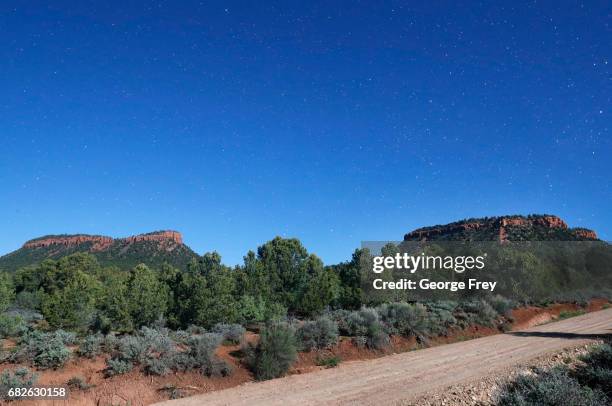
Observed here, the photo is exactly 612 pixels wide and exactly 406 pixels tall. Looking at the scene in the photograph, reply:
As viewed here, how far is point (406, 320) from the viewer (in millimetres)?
22453

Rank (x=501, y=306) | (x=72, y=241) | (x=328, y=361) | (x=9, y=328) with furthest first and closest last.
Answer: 1. (x=72, y=241)
2. (x=501, y=306)
3. (x=9, y=328)
4. (x=328, y=361)

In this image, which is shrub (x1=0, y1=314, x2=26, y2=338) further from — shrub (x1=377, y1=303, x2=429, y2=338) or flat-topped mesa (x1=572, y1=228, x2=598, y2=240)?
flat-topped mesa (x1=572, y1=228, x2=598, y2=240)

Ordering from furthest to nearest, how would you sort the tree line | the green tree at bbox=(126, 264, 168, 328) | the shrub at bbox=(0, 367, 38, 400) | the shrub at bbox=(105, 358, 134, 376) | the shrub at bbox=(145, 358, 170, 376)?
the green tree at bbox=(126, 264, 168, 328), the tree line, the shrub at bbox=(145, 358, 170, 376), the shrub at bbox=(105, 358, 134, 376), the shrub at bbox=(0, 367, 38, 400)

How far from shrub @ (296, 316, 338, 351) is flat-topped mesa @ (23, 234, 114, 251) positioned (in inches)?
4967

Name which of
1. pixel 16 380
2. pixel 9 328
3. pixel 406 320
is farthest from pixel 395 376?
pixel 9 328

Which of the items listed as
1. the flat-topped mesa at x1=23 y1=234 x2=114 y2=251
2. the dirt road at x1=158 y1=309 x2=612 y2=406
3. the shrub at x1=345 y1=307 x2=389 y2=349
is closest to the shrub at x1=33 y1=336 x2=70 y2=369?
the dirt road at x1=158 y1=309 x2=612 y2=406

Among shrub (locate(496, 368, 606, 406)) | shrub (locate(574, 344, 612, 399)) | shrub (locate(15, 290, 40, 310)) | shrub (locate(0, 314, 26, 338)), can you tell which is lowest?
shrub (locate(574, 344, 612, 399))

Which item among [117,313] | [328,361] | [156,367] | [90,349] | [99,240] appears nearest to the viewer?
[156,367]

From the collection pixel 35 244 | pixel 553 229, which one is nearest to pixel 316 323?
pixel 553 229

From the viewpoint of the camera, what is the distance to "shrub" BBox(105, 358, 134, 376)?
1394cm

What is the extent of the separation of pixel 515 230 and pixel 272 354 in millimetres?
89876

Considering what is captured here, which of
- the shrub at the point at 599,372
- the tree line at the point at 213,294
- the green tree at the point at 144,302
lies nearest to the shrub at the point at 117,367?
the tree line at the point at 213,294

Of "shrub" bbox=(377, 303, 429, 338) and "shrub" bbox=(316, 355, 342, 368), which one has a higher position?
"shrub" bbox=(377, 303, 429, 338)

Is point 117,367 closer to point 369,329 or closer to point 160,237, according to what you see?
point 369,329
